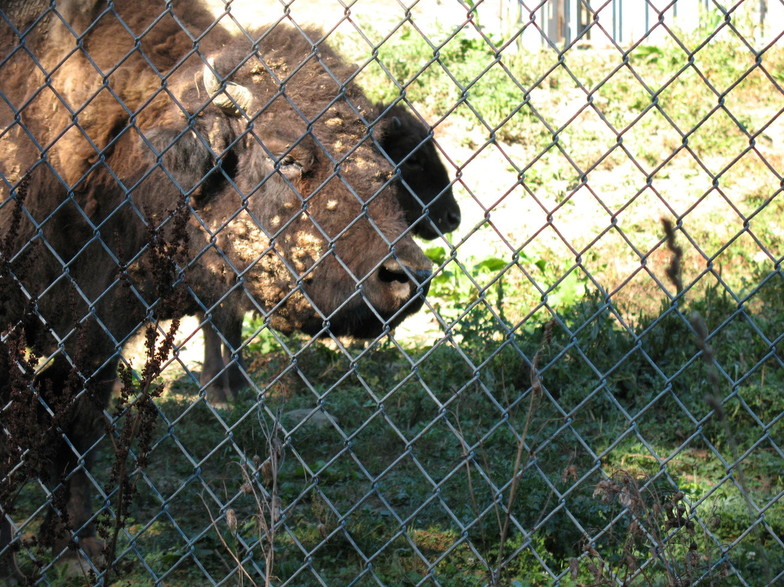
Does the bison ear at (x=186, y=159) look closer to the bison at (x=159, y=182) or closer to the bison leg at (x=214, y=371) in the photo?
the bison at (x=159, y=182)

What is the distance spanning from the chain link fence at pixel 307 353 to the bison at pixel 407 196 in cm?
3

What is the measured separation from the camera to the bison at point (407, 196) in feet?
16.9

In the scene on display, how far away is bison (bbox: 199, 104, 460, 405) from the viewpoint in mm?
5137

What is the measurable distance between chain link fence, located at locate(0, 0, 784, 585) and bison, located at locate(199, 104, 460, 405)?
31 mm

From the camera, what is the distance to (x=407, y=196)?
18.9 ft

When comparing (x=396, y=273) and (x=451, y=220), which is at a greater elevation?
(x=451, y=220)

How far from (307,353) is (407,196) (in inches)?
57.0

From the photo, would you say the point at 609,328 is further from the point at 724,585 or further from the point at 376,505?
the point at 724,585

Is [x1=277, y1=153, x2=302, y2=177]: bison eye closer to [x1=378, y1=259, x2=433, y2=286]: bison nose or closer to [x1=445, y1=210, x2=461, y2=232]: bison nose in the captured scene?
[x1=378, y1=259, x2=433, y2=286]: bison nose

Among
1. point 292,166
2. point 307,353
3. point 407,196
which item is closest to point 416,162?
point 407,196

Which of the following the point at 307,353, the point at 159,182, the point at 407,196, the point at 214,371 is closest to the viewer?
the point at 159,182

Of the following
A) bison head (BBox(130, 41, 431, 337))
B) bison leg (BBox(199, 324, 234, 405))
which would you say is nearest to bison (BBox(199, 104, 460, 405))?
bison leg (BBox(199, 324, 234, 405))

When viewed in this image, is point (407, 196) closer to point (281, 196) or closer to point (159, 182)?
point (281, 196)

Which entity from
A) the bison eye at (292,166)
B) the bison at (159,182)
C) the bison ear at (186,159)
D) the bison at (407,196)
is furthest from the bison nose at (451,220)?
the bison ear at (186,159)
